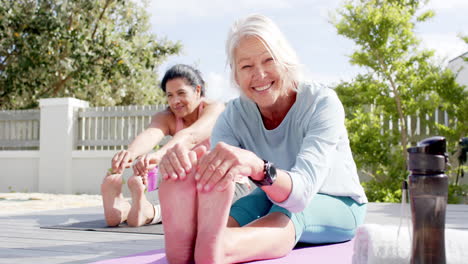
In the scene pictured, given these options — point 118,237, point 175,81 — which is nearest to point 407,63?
point 175,81

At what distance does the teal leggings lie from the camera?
6.02 feet

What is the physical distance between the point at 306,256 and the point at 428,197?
0.75 metres

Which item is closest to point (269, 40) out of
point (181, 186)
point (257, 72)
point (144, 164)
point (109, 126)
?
point (257, 72)

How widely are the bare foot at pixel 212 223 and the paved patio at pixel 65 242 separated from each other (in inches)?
26.0

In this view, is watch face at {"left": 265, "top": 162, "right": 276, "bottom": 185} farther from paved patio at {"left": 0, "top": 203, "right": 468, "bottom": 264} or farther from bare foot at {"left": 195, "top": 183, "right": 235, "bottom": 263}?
paved patio at {"left": 0, "top": 203, "right": 468, "bottom": 264}

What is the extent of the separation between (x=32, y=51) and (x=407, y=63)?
23.5 ft

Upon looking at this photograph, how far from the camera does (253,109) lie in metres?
2.05

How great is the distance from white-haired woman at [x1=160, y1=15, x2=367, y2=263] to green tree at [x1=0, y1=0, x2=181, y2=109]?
8.65m

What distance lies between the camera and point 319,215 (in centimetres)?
187

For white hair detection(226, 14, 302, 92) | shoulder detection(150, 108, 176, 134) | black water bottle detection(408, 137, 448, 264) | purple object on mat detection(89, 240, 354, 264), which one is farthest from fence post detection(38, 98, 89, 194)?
black water bottle detection(408, 137, 448, 264)

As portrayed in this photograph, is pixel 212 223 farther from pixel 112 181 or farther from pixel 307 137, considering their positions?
pixel 112 181

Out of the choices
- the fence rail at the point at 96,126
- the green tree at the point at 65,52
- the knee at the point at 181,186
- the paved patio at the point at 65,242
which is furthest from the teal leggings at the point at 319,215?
the green tree at the point at 65,52

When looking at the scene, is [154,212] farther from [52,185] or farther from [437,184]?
[52,185]

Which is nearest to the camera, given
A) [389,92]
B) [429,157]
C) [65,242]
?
[429,157]
